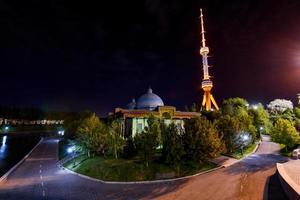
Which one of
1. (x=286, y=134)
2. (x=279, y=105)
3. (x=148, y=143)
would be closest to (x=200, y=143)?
(x=148, y=143)

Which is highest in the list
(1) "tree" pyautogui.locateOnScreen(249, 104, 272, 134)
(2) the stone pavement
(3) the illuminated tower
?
(3) the illuminated tower

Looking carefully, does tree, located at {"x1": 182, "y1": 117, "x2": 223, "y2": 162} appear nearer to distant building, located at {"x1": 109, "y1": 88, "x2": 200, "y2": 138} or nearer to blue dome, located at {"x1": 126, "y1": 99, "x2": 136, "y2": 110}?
distant building, located at {"x1": 109, "y1": 88, "x2": 200, "y2": 138}

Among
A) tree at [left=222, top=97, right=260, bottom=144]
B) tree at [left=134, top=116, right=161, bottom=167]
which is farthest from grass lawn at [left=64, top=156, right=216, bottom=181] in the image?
tree at [left=222, top=97, right=260, bottom=144]

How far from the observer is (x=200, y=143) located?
24500 mm

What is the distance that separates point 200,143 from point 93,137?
49.0 ft

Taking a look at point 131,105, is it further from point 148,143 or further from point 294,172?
point 294,172

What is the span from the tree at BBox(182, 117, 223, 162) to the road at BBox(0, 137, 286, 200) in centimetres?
226

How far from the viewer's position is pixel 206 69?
88250mm

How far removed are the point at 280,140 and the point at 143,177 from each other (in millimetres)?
21925

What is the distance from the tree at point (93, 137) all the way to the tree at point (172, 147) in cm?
917

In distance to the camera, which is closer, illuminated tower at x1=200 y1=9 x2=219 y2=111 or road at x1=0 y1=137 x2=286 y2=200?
road at x1=0 y1=137 x2=286 y2=200

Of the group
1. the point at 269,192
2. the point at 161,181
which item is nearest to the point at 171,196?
the point at 161,181

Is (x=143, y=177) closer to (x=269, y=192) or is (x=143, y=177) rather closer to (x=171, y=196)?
(x=171, y=196)

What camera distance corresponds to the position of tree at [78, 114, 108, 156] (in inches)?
1187
